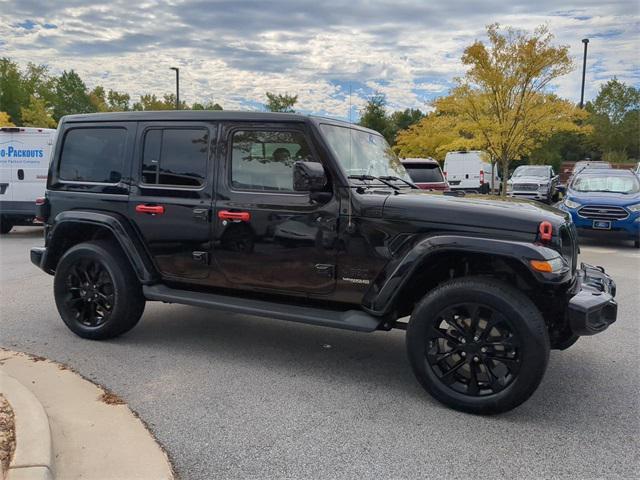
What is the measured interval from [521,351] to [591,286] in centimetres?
86

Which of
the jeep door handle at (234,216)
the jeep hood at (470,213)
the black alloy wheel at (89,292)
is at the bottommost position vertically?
the black alloy wheel at (89,292)

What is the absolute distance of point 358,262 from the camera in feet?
12.6

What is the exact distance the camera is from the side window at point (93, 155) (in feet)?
Answer: 15.8

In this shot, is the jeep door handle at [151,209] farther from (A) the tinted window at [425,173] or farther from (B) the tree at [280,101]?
(B) the tree at [280,101]

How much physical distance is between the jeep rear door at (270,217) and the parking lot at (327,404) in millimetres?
767

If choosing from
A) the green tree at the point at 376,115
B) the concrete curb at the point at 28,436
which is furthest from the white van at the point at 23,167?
the green tree at the point at 376,115

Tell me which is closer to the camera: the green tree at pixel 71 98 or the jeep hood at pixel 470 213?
the jeep hood at pixel 470 213

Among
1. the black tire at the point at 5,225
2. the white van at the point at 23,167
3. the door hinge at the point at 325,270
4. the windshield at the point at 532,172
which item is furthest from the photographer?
the windshield at the point at 532,172

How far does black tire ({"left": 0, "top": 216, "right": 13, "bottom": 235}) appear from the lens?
12384 millimetres

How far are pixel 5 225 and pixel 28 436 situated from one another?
11466 millimetres

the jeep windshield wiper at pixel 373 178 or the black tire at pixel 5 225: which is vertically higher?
the jeep windshield wiper at pixel 373 178

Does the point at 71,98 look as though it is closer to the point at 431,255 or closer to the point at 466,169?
the point at 466,169

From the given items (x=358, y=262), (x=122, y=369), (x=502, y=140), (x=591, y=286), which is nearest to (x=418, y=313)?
(x=358, y=262)

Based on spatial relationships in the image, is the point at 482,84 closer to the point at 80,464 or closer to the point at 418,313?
the point at 418,313
